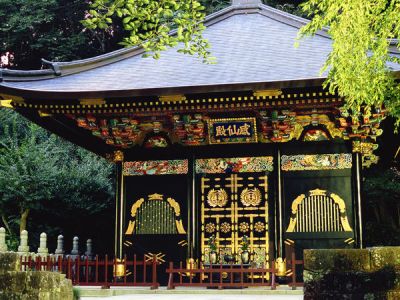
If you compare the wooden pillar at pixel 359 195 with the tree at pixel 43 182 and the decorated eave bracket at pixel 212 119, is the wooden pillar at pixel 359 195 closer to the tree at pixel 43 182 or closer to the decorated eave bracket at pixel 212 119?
the decorated eave bracket at pixel 212 119

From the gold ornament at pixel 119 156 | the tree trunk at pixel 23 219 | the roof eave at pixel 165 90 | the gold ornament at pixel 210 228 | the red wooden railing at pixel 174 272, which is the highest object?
the roof eave at pixel 165 90

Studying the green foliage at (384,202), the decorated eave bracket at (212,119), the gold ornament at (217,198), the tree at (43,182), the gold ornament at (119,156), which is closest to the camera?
the decorated eave bracket at (212,119)

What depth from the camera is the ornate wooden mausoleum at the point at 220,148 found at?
11.8 metres

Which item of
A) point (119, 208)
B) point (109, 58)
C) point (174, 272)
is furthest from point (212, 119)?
point (109, 58)

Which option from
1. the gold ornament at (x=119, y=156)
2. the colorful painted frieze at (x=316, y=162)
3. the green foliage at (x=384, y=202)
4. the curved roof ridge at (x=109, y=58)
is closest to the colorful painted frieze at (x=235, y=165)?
the colorful painted frieze at (x=316, y=162)

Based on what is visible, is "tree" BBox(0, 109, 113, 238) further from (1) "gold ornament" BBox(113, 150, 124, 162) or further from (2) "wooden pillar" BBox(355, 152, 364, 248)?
(2) "wooden pillar" BBox(355, 152, 364, 248)

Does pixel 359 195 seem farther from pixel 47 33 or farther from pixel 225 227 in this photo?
pixel 47 33

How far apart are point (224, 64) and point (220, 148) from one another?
75.9 inches

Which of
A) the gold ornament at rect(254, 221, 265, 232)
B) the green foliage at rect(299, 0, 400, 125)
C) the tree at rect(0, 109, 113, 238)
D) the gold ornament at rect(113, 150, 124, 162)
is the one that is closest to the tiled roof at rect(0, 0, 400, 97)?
the gold ornament at rect(113, 150, 124, 162)

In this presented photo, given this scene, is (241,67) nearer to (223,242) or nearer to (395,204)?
(223,242)

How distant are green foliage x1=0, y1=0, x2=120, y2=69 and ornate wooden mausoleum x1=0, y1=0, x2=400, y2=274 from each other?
11.8 meters

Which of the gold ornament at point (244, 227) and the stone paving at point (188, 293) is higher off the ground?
the gold ornament at point (244, 227)

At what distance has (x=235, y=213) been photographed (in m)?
12.7

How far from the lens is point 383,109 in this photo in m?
11.4
